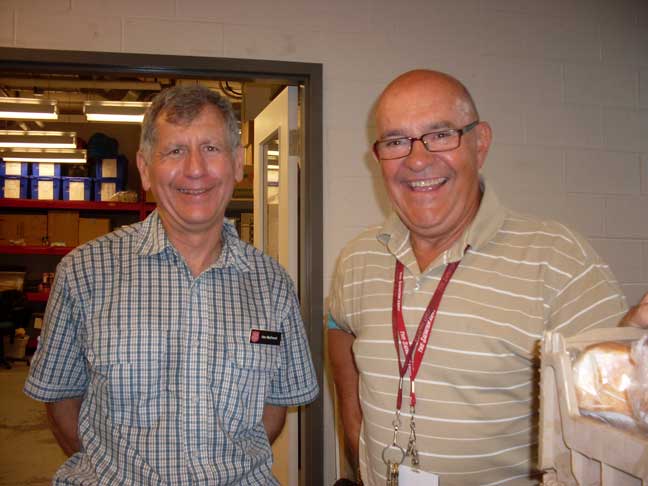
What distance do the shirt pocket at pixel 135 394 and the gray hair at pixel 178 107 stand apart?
64cm

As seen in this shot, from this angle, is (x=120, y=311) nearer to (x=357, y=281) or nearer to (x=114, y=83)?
(x=357, y=281)

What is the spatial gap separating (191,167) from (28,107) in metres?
5.30

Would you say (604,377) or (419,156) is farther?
(419,156)

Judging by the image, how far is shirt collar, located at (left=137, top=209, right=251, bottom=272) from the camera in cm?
166

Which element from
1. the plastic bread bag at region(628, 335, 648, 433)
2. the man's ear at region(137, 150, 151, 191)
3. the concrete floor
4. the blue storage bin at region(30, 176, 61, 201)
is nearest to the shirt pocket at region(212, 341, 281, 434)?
the man's ear at region(137, 150, 151, 191)

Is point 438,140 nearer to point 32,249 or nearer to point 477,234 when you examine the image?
point 477,234

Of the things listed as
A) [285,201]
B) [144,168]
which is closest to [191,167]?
[144,168]

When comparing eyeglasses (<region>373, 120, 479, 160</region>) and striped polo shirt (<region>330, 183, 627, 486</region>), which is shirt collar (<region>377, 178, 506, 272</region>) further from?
eyeglasses (<region>373, 120, 479, 160</region>)

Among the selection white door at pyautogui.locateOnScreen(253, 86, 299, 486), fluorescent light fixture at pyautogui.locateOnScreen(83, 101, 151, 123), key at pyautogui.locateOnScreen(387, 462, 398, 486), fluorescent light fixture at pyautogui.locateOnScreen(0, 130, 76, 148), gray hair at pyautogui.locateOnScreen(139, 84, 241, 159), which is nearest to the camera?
key at pyautogui.locateOnScreen(387, 462, 398, 486)

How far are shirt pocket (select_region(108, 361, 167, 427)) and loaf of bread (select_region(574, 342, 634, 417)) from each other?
3.86ft

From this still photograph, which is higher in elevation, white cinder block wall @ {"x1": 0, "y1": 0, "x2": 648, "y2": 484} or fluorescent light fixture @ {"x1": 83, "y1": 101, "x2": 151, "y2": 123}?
fluorescent light fixture @ {"x1": 83, "y1": 101, "x2": 151, "y2": 123}

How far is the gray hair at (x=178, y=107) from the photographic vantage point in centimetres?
161

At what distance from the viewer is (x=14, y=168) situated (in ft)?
25.9

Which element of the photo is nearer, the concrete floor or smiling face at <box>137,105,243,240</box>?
smiling face at <box>137,105,243,240</box>
